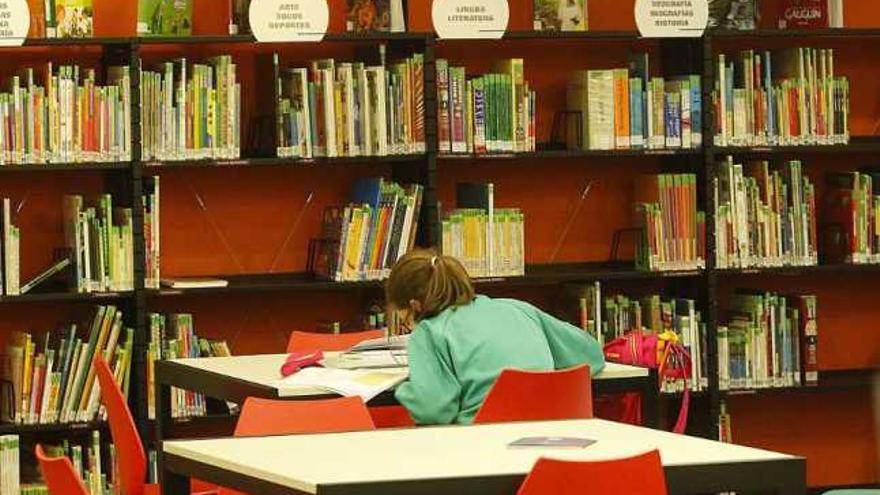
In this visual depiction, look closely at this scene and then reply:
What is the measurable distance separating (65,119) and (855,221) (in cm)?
327

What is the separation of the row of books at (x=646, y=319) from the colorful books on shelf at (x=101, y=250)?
6.10ft

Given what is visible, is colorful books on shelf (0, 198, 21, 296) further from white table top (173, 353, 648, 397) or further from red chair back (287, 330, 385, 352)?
red chair back (287, 330, 385, 352)

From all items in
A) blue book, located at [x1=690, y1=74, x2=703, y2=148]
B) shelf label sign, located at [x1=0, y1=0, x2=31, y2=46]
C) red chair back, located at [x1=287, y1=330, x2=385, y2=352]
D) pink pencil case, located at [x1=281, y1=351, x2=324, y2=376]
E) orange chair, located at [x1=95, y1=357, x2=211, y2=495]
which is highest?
shelf label sign, located at [x1=0, y1=0, x2=31, y2=46]

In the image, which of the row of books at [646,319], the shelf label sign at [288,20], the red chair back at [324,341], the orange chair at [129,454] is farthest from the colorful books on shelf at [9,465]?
the row of books at [646,319]

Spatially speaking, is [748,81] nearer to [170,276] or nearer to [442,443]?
[170,276]

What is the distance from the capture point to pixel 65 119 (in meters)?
6.55

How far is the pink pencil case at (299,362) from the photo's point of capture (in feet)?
17.9

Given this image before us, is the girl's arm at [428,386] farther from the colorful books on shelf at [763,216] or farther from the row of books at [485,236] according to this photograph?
the colorful books on shelf at [763,216]

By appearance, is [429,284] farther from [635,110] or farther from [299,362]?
[635,110]

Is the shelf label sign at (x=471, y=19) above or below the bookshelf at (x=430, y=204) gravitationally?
above

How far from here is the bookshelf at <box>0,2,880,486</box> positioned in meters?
6.84

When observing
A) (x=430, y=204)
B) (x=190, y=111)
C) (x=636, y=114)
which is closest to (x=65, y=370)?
(x=190, y=111)

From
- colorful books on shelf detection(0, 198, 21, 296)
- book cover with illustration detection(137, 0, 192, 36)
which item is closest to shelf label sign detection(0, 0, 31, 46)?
book cover with illustration detection(137, 0, 192, 36)

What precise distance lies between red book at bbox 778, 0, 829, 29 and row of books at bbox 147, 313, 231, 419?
2848 millimetres
